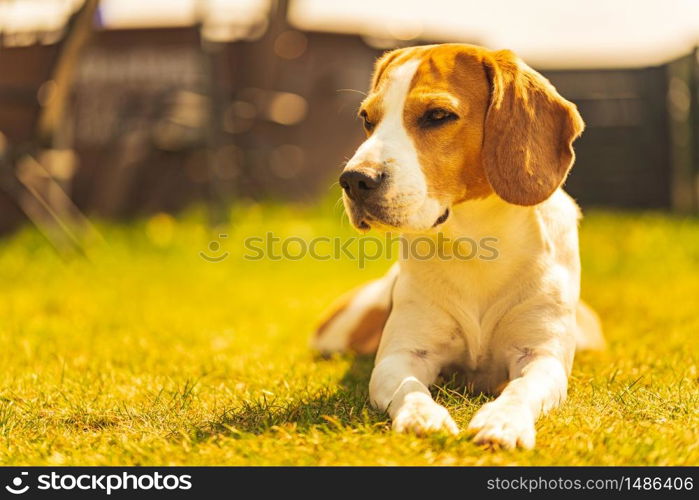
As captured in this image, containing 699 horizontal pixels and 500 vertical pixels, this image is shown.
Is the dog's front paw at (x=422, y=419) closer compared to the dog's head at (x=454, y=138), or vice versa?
the dog's front paw at (x=422, y=419)

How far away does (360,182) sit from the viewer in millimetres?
2795

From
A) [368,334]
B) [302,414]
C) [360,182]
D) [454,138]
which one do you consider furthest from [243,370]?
[454,138]

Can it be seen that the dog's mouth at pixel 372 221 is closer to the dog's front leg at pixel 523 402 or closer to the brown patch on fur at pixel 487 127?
the brown patch on fur at pixel 487 127

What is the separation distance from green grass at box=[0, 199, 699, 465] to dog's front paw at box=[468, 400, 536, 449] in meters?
0.04

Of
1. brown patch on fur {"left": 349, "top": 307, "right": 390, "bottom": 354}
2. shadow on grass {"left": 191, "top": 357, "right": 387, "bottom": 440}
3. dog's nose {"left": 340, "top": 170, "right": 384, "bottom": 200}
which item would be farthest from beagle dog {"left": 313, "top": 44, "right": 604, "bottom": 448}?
brown patch on fur {"left": 349, "top": 307, "right": 390, "bottom": 354}

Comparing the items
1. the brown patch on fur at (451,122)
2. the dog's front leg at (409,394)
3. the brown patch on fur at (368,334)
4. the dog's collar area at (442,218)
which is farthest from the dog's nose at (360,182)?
the brown patch on fur at (368,334)

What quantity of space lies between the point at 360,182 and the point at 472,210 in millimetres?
550

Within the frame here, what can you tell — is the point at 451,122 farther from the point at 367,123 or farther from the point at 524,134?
the point at 367,123

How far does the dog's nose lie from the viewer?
9.11ft

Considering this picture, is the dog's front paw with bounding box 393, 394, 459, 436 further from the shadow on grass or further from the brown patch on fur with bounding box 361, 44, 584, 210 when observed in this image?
the brown patch on fur with bounding box 361, 44, 584, 210

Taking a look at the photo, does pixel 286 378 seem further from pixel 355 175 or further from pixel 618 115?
pixel 618 115

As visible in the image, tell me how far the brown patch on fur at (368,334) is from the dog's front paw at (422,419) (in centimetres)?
159

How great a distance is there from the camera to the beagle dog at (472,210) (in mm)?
2885

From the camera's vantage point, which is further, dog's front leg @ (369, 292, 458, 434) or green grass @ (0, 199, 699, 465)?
dog's front leg @ (369, 292, 458, 434)
